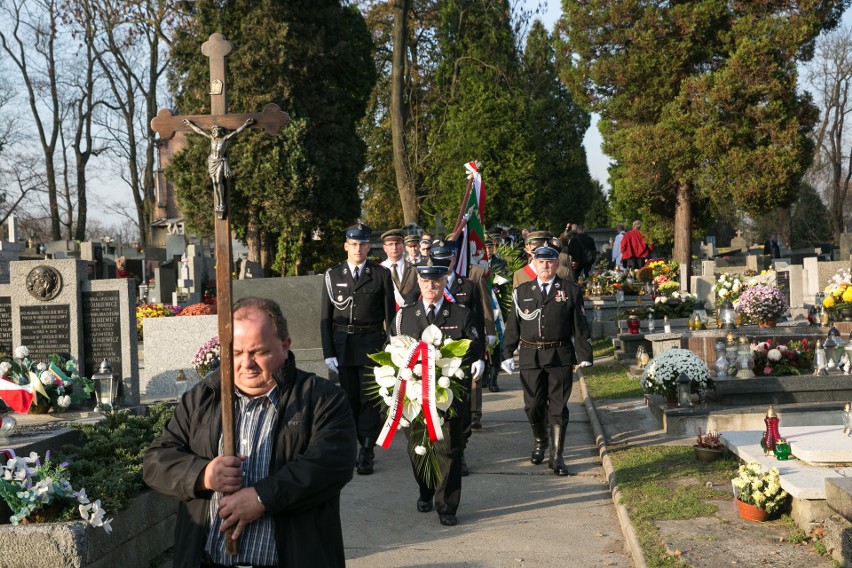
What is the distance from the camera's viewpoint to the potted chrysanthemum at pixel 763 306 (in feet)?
47.3

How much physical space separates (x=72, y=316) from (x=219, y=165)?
6762 mm

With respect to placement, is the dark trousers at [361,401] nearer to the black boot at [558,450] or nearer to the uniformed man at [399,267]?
the uniformed man at [399,267]

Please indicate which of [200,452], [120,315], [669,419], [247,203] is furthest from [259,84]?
[200,452]

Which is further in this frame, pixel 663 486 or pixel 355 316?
pixel 355 316

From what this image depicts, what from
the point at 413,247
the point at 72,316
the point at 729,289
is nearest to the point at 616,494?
the point at 72,316

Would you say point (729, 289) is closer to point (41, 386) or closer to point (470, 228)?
point (470, 228)

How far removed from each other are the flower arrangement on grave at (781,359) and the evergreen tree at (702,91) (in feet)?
58.6

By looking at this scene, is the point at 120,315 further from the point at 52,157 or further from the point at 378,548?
the point at 52,157

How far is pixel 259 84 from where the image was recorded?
26.2 metres

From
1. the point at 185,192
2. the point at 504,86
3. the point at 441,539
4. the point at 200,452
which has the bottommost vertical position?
the point at 441,539

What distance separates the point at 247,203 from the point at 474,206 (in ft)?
50.1

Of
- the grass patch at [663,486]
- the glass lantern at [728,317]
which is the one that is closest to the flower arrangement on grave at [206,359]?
the grass patch at [663,486]

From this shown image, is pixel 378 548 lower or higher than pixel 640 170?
lower

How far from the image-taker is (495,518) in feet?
24.9
